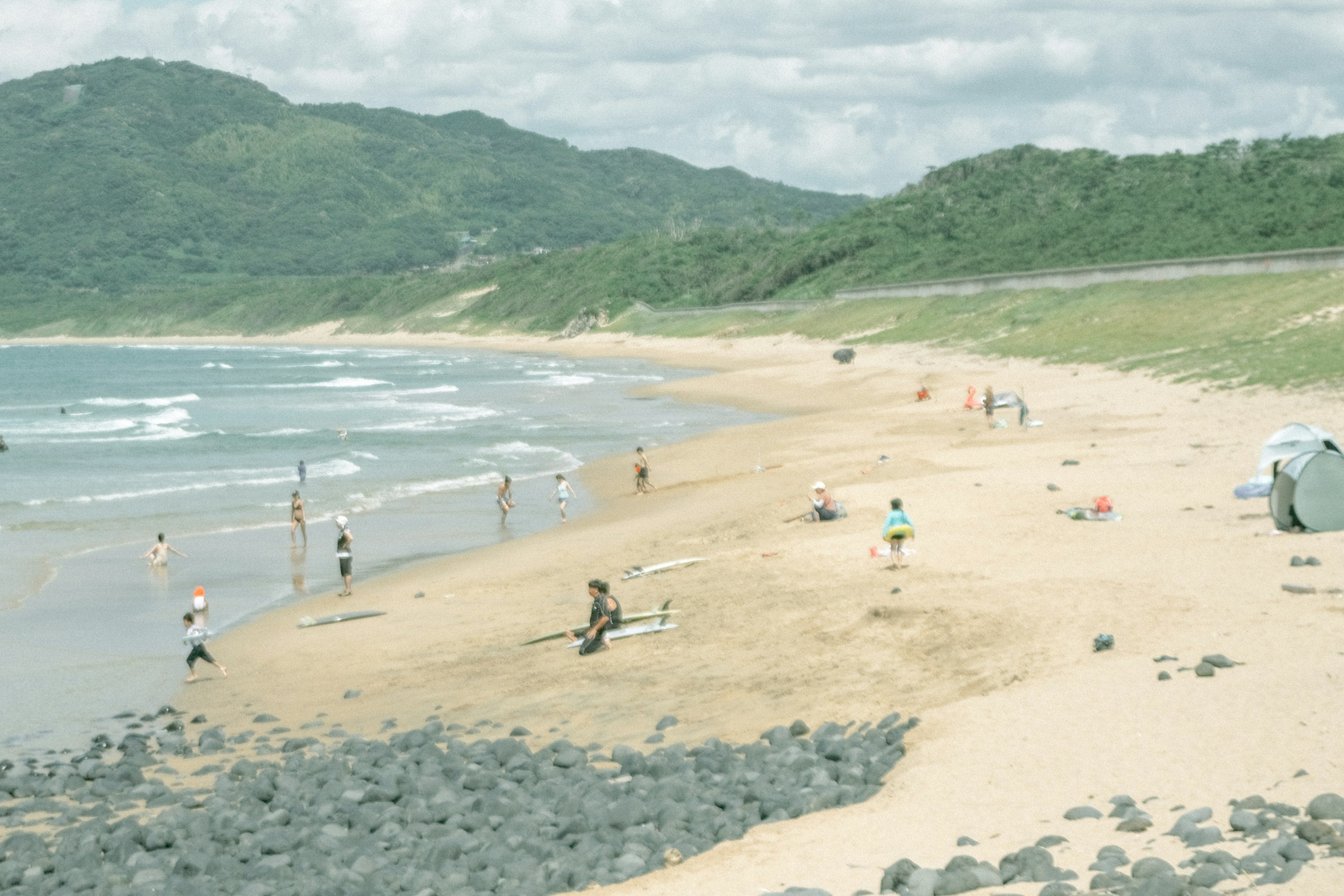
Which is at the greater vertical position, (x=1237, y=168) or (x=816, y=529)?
(x=1237, y=168)

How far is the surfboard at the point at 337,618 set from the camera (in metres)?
20.5

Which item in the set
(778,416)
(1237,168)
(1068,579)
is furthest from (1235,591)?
(1237,168)

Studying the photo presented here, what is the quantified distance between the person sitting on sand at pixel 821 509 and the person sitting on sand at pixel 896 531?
4.61 m

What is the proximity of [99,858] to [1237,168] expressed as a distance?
9683 centimetres

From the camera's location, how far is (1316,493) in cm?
1683

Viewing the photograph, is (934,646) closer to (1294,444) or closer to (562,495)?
(1294,444)

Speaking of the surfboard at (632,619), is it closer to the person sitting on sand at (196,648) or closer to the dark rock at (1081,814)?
the person sitting on sand at (196,648)

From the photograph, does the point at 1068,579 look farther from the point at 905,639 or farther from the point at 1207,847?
the point at 1207,847

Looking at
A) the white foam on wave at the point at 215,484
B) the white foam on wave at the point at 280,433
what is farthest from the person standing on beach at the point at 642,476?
the white foam on wave at the point at 280,433

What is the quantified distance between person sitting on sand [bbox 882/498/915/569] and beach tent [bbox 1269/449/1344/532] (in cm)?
460

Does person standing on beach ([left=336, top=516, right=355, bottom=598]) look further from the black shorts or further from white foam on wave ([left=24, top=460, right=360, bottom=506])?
white foam on wave ([left=24, top=460, right=360, bottom=506])

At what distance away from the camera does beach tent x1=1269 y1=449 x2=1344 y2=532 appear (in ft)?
54.7

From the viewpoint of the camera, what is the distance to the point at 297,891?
1014 centimetres

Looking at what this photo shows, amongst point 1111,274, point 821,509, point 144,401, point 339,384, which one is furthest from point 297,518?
point 339,384
